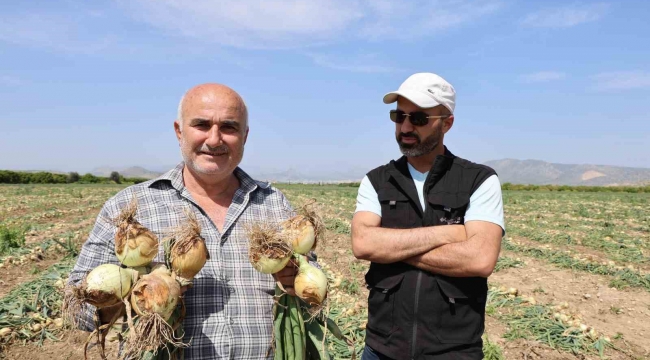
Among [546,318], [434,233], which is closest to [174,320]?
[434,233]

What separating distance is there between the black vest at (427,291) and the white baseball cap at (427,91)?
0.94 ft

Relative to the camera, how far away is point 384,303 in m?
2.33

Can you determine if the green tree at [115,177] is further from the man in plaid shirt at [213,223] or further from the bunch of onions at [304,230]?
the bunch of onions at [304,230]

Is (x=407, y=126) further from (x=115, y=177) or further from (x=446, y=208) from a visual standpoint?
(x=115, y=177)

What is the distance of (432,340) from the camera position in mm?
2219

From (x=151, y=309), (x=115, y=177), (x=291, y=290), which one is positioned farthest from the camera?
(x=115, y=177)

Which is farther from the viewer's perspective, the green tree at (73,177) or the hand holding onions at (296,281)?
the green tree at (73,177)

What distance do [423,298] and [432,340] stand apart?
0.20 metres

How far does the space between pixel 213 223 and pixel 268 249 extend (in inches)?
20.1

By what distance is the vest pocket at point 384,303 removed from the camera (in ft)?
7.58

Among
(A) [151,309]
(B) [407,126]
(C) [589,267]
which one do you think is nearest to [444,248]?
(B) [407,126]

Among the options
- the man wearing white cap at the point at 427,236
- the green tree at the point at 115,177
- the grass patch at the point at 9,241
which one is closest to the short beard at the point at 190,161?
the man wearing white cap at the point at 427,236

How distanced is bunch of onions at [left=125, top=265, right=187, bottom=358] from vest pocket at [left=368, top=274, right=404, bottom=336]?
1.03 m

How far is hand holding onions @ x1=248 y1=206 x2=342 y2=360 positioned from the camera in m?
1.99
